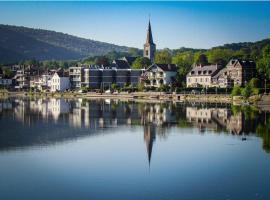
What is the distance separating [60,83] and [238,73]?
36.3 m

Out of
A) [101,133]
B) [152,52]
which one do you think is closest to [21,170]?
[101,133]

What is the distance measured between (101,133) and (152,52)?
80352 mm

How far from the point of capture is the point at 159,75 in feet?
263

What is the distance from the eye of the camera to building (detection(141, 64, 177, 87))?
262 feet

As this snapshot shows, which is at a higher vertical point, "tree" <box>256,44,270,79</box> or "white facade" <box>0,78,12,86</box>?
"tree" <box>256,44,270,79</box>

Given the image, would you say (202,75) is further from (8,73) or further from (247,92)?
(8,73)

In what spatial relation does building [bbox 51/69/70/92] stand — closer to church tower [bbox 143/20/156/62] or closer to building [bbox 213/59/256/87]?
church tower [bbox 143/20/156/62]

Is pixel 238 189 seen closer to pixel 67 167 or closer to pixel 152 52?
pixel 67 167

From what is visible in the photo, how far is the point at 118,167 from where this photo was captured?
18844 millimetres

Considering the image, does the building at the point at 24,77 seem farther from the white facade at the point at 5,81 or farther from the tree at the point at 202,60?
the tree at the point at 202,60

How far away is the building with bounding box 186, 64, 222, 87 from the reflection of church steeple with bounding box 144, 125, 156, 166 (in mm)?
41816

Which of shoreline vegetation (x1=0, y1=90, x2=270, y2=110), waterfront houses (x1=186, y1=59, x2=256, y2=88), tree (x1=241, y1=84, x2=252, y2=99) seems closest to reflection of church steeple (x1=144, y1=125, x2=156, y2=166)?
shoreline vegetation (x1=0, y1=90, x2=270, y2=110)

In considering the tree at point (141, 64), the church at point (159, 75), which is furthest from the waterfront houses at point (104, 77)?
the church at point (159, 75)

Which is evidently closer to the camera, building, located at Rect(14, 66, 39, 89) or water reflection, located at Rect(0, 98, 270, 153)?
water reflection, located at Rect(0, 98, 270, 153)
